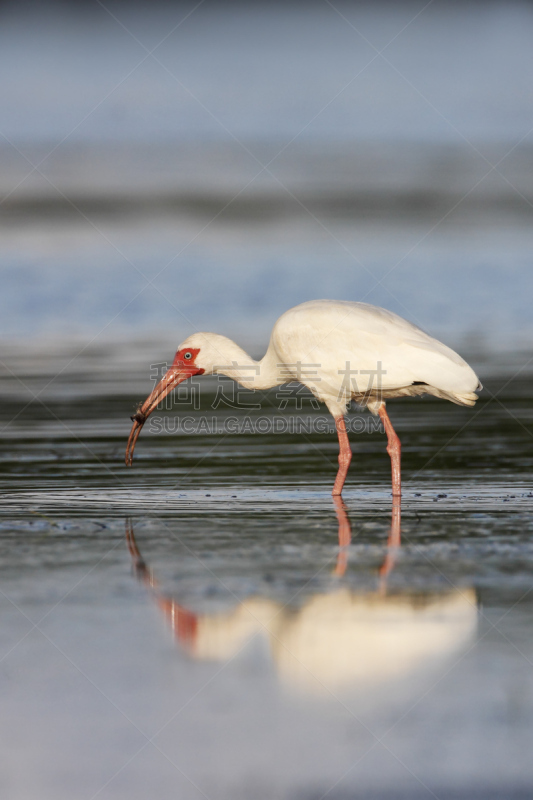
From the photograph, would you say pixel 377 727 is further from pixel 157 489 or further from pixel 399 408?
pixel 399 408

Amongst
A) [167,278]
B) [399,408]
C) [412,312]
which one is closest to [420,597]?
[399,408]

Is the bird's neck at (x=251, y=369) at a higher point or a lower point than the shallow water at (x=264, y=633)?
higher

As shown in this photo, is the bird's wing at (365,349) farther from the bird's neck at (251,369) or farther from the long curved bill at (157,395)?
the long curved bill at (157,395)

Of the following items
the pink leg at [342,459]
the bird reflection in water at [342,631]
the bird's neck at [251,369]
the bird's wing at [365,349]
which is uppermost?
the bird's wing at [365,349]

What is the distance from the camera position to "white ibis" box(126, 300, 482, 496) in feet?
26.9

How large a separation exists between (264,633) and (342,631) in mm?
312

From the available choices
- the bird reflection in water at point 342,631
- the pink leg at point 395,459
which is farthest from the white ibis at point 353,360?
the bird reflection in water at point 342,631

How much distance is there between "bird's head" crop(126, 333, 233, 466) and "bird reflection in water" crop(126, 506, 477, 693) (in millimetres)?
4141

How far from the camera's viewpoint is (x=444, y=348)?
330 inches

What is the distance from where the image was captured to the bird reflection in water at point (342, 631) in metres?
4.37

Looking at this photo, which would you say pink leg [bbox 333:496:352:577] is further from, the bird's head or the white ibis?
the bird's head

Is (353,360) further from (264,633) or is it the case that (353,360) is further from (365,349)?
(264,633)

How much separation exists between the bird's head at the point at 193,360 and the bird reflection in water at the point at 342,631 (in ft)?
13.6

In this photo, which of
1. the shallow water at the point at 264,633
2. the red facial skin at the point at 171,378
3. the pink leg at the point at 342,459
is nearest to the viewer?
the shallow water at the point at 264,633
